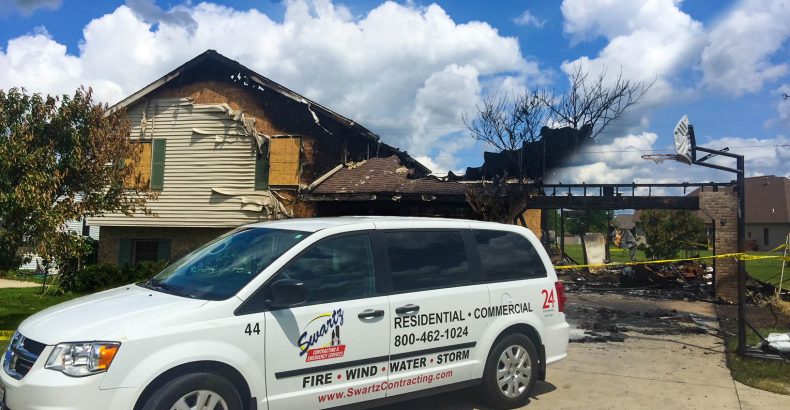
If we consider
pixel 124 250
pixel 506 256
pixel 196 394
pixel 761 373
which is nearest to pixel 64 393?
pixel 196 394

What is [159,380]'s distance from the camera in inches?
148

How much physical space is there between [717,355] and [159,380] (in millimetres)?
7205

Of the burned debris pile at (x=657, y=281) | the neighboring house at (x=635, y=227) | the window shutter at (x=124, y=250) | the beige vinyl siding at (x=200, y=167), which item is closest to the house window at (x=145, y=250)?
the window shutter at (x=124, y=250)

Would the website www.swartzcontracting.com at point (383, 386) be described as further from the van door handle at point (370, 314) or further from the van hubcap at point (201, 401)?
the van hubcap at point (201, 401)

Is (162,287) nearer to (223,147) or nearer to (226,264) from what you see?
(226,264)

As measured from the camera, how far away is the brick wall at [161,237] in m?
16.0

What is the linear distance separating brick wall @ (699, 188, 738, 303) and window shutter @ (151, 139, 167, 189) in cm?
1348

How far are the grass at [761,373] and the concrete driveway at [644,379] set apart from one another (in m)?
0.12

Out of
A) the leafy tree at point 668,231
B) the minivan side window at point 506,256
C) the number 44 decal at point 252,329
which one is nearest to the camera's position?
the number 44 decal at point 252,329

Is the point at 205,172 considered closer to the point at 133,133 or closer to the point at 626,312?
the point at 133,133

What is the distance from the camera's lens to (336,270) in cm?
459

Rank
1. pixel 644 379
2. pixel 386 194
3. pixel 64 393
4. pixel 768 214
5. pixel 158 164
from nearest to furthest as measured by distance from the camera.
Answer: pixel 64 393 < pixel 644 379 < pixel 386 194 < pixel 158 164 < pixel 768 214

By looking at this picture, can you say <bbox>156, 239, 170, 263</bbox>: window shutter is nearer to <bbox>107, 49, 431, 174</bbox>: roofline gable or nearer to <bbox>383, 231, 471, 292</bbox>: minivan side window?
<bbox>107, 49, 431, 174</bbox>: roofline gable

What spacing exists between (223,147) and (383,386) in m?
12.0
